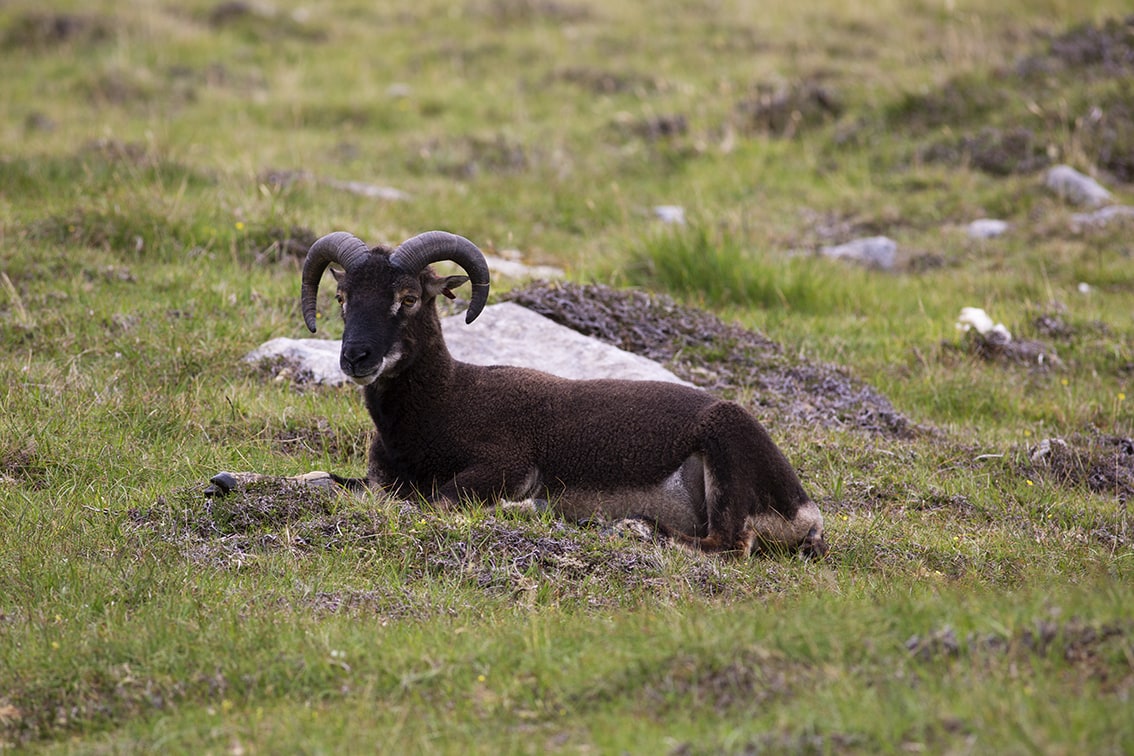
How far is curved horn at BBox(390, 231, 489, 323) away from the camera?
7.97 metres

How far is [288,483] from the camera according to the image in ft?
25.0

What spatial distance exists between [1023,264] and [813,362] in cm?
423

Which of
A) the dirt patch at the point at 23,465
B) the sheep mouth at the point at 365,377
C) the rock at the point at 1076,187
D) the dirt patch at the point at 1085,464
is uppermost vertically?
the sheep mouth at the point at 365,377

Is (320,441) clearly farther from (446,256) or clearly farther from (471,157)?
(471,157)

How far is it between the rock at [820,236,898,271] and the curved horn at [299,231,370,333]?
7.59 m

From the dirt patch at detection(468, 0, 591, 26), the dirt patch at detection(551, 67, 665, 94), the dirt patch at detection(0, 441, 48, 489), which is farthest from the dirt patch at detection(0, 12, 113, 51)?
the dirt patch at detection(0, 441, 48, 489)

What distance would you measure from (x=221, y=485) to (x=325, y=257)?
1.68m

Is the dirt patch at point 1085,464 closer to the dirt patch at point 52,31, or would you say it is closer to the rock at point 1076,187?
the rock at point 1076,187

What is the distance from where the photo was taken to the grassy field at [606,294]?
17.2 ft

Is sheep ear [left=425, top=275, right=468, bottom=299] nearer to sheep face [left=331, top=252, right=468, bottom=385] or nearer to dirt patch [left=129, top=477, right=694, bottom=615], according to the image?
sheep face [left=331, top=252, right=468, bottom=385]

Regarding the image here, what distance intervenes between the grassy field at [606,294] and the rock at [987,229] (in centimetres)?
17

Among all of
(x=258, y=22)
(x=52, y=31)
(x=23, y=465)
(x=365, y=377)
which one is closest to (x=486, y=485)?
(x=365, y=377)

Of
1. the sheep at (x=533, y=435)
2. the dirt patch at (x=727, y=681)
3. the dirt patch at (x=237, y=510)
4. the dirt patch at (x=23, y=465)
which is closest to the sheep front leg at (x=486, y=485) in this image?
the sheep at (x=533, y=435)

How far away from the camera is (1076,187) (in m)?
15.6
